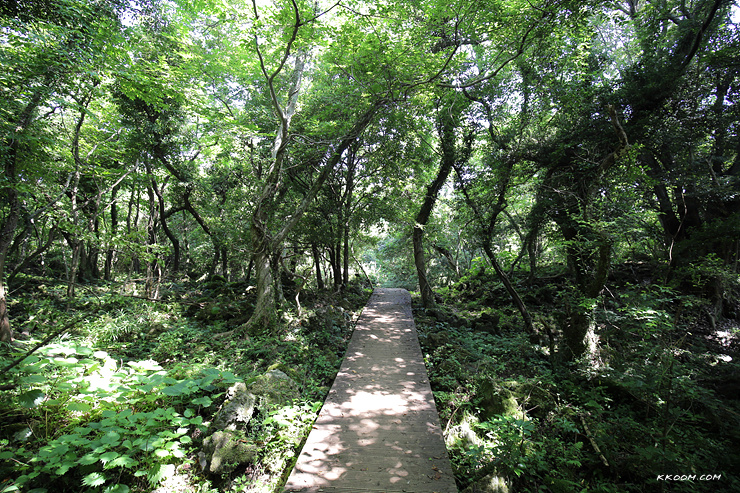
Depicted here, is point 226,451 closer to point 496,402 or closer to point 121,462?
point 121,462

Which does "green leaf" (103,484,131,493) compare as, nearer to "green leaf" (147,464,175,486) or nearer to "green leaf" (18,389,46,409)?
"green leaf" (147,464,175,486)

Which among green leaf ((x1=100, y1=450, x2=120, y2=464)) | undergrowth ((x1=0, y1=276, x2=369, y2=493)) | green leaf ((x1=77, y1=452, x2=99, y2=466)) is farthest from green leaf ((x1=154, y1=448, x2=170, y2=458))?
green leaf ((x1=77, y1=452, x2=99, y2=466))

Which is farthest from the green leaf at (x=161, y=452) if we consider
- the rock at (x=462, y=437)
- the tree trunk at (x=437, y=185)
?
the tree trunk at (x=437, y=185)

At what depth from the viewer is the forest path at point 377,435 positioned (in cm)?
283

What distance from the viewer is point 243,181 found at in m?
9.97

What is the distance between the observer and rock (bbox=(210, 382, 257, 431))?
11.1 feet

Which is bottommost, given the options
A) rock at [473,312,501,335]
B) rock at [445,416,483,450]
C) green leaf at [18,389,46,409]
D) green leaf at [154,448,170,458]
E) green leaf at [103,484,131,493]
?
rock at [445,416,483,450]

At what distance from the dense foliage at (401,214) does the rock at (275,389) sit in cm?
19

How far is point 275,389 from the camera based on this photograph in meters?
4.12

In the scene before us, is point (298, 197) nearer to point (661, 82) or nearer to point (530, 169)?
point (530, 169)

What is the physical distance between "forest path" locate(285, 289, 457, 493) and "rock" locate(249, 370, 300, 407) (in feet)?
1.73

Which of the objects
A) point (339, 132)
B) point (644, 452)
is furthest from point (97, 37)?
point (644, 452)

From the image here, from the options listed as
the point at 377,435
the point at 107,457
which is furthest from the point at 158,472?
the point at 377,435

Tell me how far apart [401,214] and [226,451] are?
27.5 ft
